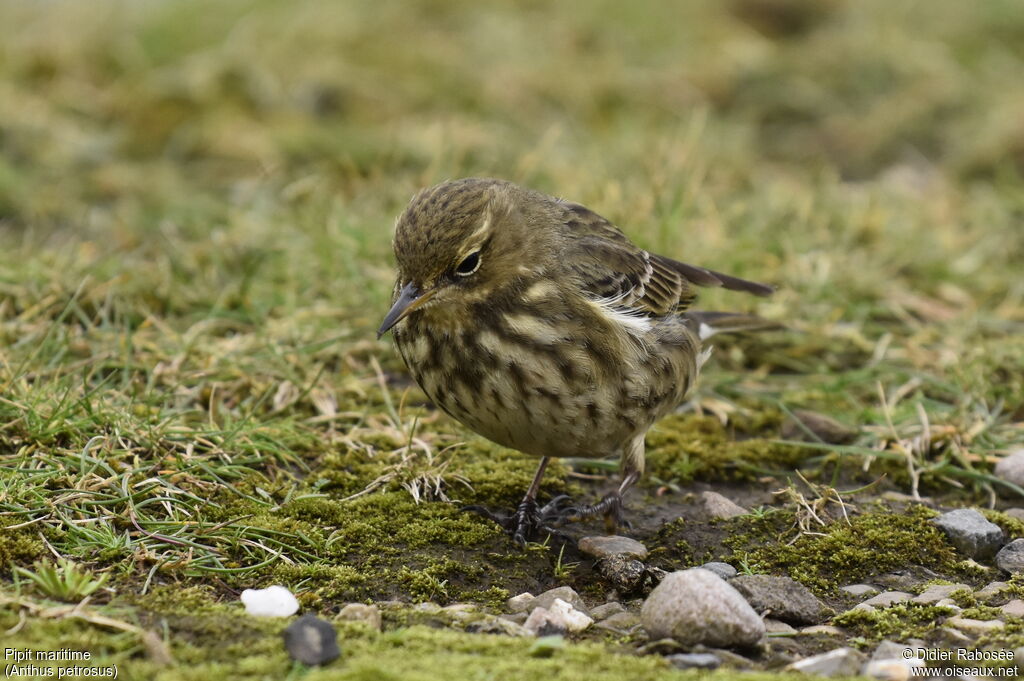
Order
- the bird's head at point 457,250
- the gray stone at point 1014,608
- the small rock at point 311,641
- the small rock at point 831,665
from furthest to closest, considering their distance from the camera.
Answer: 1. the bird's head at point 457,250
2. the gray stone at point 1014,608
3. the small rock at point 831,665
4. the small rock at point 311,641

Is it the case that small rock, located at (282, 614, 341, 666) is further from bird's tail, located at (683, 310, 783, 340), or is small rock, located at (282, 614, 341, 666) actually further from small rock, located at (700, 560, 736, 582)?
bird's tail, located at (683, 310, 783, 340)

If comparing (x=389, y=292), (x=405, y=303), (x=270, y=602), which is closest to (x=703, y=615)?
(x=270, y=602)

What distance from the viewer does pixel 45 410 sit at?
5340 mm

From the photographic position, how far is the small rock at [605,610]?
14.9 ft

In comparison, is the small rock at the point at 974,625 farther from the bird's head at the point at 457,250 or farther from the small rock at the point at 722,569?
the bird's head at the point at 457,250

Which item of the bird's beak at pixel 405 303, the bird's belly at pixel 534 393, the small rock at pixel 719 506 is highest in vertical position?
the bird's beak at pixel 405 303

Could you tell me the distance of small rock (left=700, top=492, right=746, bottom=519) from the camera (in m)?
5.51

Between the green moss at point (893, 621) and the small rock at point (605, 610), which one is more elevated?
the green moss at point (893, 621)

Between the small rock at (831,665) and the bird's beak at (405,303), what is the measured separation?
207 cm

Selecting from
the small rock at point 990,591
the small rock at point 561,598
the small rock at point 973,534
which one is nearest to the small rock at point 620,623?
the small rock at point 561,598

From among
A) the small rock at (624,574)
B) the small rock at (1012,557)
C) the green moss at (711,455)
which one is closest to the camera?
the small rock at (624,574)

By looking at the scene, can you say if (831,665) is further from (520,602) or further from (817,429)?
(817,429)

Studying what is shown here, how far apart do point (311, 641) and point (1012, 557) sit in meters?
2.95

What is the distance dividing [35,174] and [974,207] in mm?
7333
